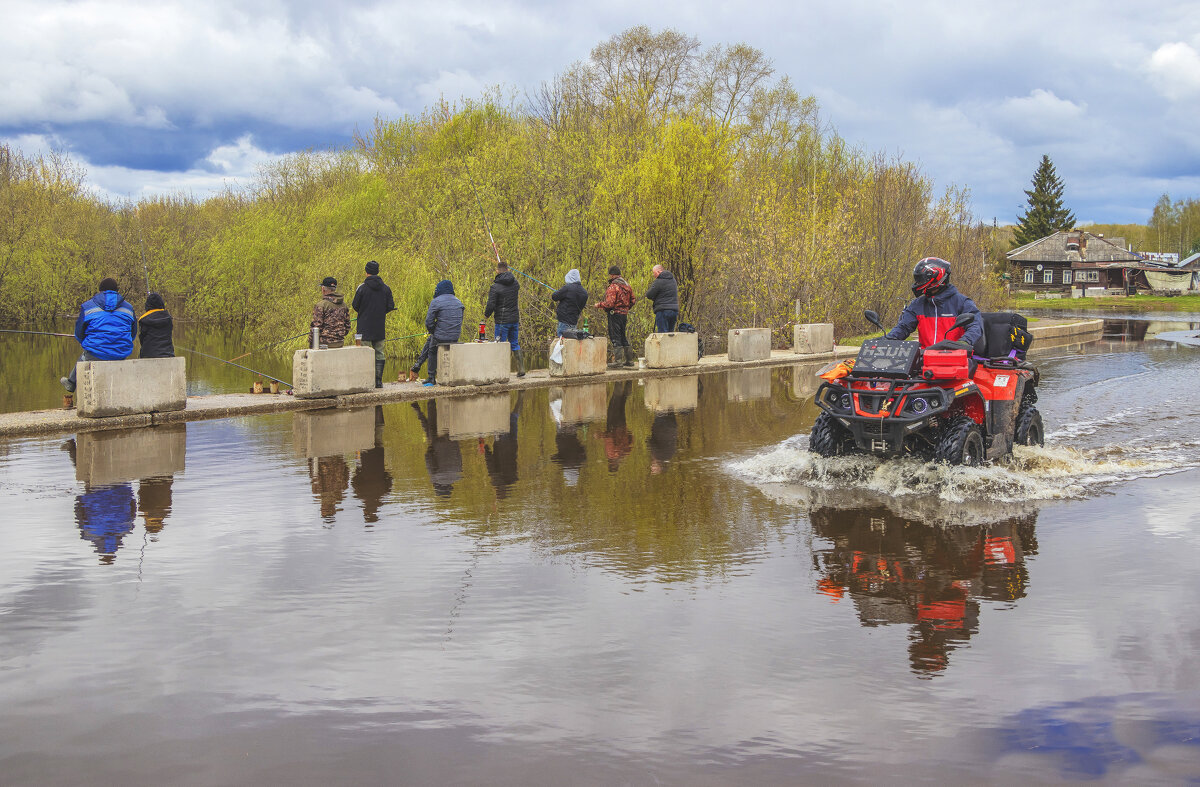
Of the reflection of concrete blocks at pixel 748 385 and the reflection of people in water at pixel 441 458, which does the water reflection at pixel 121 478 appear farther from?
the reflection of concrete blocks at pixel 748 385

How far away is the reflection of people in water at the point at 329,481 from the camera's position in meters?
9.82

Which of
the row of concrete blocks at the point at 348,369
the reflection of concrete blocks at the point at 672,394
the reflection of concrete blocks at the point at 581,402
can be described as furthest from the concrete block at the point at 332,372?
the reflection of concrete blocks at the point at 672,394

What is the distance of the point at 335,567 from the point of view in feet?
25.0

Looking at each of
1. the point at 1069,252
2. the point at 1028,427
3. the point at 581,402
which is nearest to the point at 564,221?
the point at 581,402

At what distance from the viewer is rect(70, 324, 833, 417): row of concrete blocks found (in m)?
15.1

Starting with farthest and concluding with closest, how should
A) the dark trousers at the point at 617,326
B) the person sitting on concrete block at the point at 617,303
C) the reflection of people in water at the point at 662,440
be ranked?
the dark trousers at the point at 617,326, the person sitting on concrete block at the point at 617,303, the reflection of people in water at the point at 662,440

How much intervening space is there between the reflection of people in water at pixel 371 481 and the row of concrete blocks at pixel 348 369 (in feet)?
13.5

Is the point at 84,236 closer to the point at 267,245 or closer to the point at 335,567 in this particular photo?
the point at 267,245

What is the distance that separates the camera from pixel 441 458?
12.7 metres

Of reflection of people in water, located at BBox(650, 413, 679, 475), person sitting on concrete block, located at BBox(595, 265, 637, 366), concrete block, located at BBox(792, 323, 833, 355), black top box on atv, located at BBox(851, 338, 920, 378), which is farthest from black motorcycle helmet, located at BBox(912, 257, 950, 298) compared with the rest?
concrete block, located at BBox(792, 323, 833, 355)

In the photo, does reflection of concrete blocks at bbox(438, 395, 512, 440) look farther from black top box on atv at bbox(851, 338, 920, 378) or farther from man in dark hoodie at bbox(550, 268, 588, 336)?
black top box on atv at bbox(851, 338, 920, 378)

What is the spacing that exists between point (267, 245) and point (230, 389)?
2885 centimetres

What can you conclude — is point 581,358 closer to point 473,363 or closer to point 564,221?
point 473,363

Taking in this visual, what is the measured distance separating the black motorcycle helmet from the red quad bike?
0.42 m
